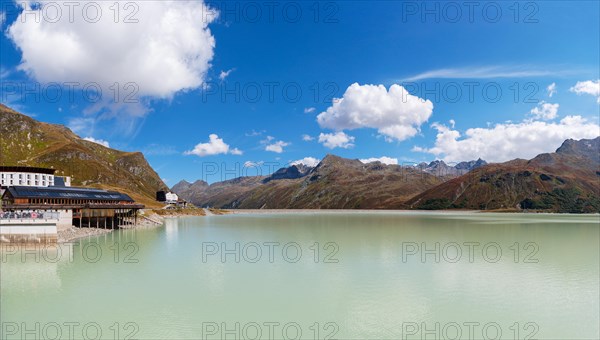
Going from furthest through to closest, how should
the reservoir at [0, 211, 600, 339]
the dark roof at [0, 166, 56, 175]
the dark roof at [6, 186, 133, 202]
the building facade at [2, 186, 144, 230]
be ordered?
the dark roof at [0, 166, 56, 175] → the dark roof at [6, 186, 133, 202] → the building facade at [2, 186, 144, 230] → the reservoir at [0, 211, 600, 339]

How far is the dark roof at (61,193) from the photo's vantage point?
72287 mm

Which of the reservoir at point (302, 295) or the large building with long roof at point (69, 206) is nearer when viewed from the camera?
the reservoir at point (302, 295)

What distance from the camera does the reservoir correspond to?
21344 mm

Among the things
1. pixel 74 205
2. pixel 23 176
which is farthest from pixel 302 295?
pixel 23 176

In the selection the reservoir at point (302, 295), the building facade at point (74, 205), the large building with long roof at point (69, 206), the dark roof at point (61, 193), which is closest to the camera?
the reservoir at point (302, 295)

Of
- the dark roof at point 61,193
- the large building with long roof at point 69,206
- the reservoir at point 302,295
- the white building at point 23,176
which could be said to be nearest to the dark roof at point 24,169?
the white building at point 23,176

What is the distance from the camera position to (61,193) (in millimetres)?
80062

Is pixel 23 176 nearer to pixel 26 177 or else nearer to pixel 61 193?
pixel 26 177

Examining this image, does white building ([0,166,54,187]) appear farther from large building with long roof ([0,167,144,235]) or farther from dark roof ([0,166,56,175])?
large building with long roof ([0,167,144,235])

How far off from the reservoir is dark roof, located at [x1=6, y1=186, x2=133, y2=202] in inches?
1121

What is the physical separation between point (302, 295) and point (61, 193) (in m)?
73.4

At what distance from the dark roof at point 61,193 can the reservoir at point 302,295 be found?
93.4ft

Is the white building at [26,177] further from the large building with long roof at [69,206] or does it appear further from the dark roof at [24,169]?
the large building with long roof at [69,206]

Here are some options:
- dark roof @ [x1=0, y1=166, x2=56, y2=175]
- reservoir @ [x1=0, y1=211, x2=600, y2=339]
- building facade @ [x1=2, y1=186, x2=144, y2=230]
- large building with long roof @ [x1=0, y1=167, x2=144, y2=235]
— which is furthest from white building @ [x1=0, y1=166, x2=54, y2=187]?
reservoir @ [x1=0, y1=211, x2=600, y2=339]
